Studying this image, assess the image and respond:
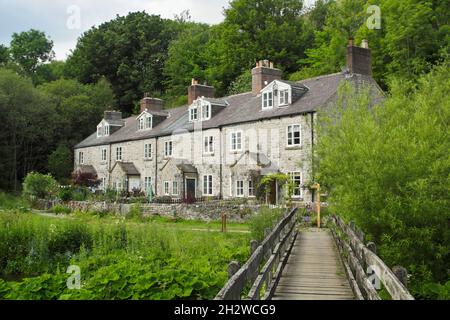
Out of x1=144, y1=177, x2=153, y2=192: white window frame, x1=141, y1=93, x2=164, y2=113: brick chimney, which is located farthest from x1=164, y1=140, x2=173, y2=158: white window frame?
x1=141, y1=93, x2=164, y2=113: brick chimney

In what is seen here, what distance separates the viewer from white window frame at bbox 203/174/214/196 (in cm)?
3683

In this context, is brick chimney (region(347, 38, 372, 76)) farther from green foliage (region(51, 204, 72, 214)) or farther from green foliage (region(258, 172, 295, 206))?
green foliage (region(51, 204, 72, 214))

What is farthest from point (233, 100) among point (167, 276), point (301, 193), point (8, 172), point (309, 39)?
point (167, 276)

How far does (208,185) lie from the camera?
37125 millimetres

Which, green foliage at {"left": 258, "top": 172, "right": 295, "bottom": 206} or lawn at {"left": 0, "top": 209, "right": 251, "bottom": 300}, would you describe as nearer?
lawn at {"left": 0, "top": 209, "right": 251, "bottom": 300}

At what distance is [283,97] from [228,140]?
5.12 metres

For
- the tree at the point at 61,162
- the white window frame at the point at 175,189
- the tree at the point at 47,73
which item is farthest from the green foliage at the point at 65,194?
the tree at the point at 47,73

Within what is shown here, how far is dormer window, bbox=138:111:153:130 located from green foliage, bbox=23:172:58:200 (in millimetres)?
10094

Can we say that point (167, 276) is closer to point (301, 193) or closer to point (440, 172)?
point (440, 172)

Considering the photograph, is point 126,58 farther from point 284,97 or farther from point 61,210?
point 284,97

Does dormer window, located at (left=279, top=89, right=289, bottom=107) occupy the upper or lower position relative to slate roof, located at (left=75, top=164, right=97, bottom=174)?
upper

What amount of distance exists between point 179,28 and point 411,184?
69.7 meters

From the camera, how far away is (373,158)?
12.4 metres

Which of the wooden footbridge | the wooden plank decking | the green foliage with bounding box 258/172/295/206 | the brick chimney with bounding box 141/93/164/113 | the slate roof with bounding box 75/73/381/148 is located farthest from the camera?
the brick chimney with bounding box 141/93/164/113
